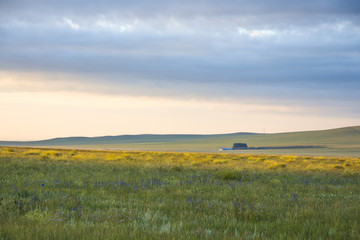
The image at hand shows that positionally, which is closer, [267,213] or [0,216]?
[0,216]

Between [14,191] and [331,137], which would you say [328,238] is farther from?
[331,137]

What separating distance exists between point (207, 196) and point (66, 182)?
5298mm

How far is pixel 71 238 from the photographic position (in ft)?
15.4

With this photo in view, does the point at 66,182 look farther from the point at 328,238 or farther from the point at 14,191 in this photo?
the point at 328,238

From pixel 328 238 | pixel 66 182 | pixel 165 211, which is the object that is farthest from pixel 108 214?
pixel 66 182

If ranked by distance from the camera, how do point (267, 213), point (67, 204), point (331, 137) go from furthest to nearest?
point (331, 137)
point (67, 204)
point (267, 213)

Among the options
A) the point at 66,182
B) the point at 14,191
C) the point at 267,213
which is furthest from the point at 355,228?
the point at 66,182

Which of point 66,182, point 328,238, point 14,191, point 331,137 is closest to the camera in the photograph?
point 328,238

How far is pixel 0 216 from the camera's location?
21.3ft

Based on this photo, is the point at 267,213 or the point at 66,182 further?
the point at 66,182

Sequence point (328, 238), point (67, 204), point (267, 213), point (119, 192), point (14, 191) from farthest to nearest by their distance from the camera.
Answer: point (119, 192)
point (14, 191)
point (67, 204)
point (267, 213)
point (328, 238)

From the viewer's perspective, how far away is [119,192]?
10.9m

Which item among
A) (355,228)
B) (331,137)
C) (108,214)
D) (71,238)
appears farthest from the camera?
(331,137)

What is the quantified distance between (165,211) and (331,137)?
20255 centimetres
